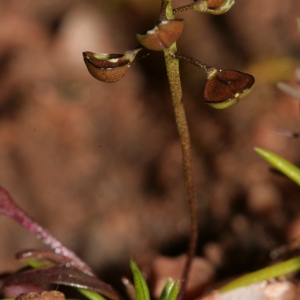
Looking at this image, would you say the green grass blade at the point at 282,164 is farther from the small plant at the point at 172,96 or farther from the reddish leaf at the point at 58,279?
the reddish leaf at the point at 58,279

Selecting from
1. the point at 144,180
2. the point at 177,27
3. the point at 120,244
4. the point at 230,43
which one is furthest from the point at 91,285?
the point at 230,43

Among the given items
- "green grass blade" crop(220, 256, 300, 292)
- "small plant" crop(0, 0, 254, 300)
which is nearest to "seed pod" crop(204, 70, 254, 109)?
"small plant" crop(0, 0, 254, 300)

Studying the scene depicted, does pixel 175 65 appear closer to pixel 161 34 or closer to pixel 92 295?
pixel 161 34

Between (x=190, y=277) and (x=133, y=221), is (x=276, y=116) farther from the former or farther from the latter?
(x=190, y=277)

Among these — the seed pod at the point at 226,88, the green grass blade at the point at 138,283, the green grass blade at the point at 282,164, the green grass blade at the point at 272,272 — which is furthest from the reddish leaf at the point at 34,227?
the seed pod at the point at 226,88

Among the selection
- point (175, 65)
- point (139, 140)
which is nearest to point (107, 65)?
point (175, 65)

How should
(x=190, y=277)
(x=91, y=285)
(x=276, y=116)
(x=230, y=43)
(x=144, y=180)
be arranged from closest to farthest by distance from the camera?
(x=91, y=285), (x=190, y=277), (x=276, y=116), (x=144, y=180), (x=230, y=43)
